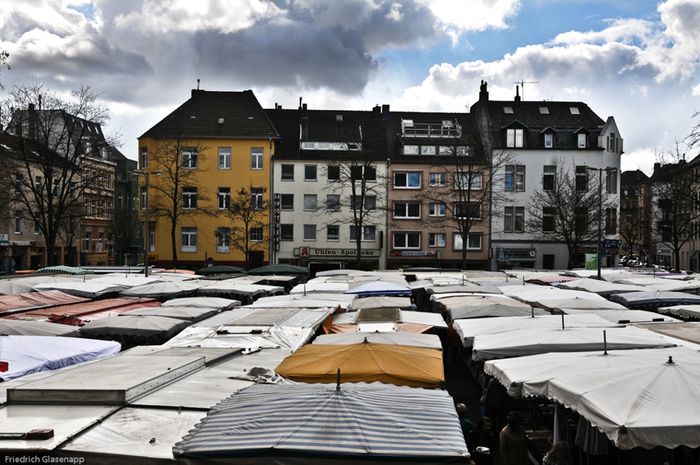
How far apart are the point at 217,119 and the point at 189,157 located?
13.7ft

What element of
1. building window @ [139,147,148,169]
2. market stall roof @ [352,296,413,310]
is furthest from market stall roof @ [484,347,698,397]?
building window @ [139,147,148,169]

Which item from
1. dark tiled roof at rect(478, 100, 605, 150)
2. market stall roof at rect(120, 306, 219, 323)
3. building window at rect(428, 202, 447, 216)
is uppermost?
dark tiled roof at rect(478, 100, 605, 150)

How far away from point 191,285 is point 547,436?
1503cm

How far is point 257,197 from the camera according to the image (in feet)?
183

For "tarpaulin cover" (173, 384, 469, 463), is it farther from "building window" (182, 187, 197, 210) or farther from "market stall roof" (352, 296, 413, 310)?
"building window" (182, 187, 197, 210)

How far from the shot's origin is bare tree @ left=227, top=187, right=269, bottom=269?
173 ft

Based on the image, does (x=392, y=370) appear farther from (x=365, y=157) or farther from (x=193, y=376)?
(x=365, y=157)

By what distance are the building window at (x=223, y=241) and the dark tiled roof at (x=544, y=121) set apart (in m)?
21.9

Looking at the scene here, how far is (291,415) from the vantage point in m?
6.43

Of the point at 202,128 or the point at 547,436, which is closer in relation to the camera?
the point at 547,436

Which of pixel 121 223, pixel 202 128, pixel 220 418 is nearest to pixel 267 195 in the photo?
pixel 202 128

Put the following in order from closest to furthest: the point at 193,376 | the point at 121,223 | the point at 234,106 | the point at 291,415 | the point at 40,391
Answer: the point at 291,415 → the point at 40,391 → the point at 193,376 → the point at 234,106 → the point at 121,223

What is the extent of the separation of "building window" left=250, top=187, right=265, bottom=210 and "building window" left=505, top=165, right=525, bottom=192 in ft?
63.0

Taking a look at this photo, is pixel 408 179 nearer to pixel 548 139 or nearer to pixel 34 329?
pixel 548 139
